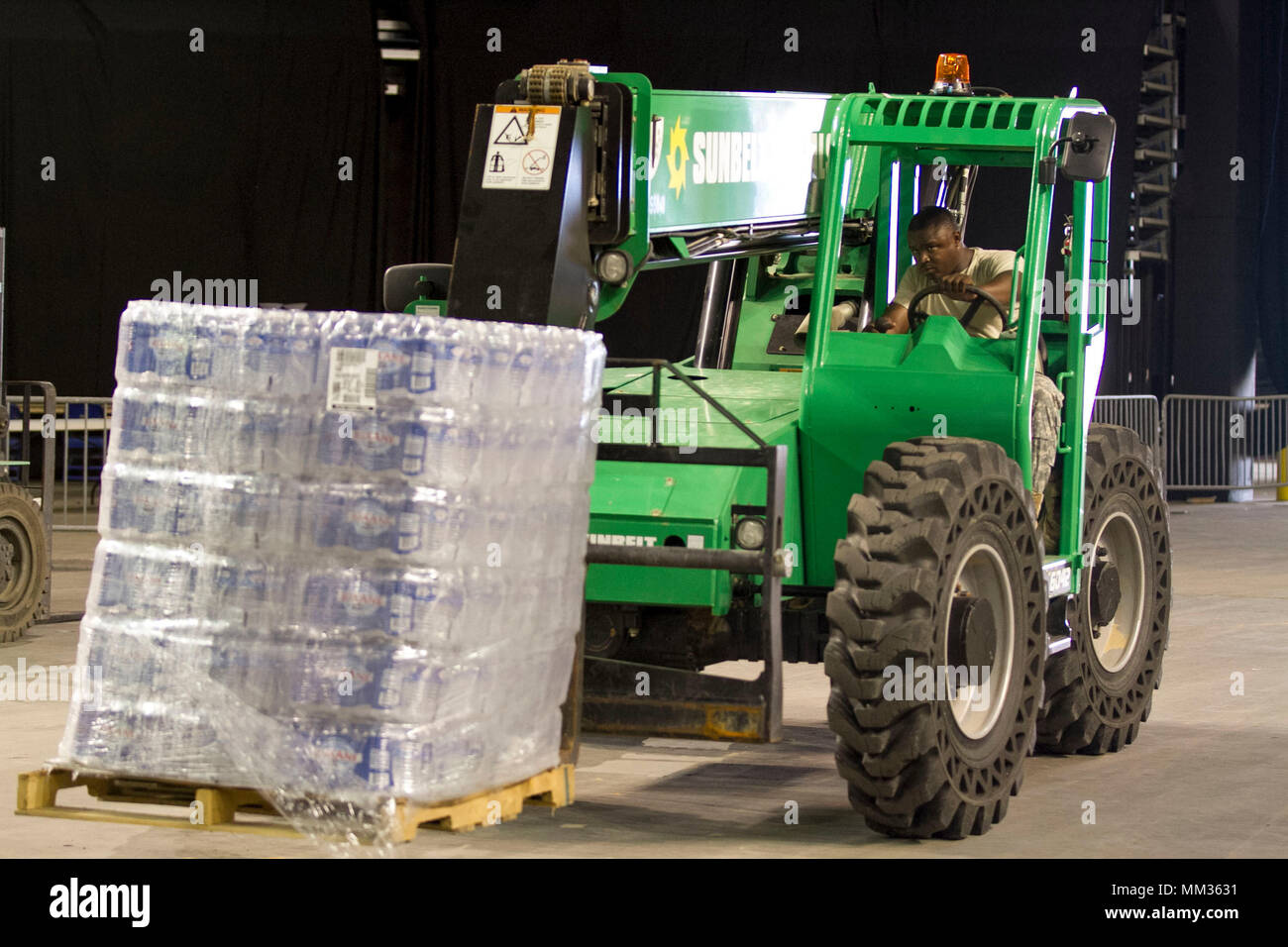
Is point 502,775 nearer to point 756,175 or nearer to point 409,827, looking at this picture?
point 409,827

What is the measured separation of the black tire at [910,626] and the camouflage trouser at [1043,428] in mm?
719

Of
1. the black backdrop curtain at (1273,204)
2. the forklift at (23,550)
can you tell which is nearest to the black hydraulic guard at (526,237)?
the forklift at (23,550)

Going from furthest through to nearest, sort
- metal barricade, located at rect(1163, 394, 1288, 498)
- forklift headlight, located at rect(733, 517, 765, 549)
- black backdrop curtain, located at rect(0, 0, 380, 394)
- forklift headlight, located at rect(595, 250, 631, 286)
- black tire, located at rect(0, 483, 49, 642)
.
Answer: metal barricade, located at rect(1163, 394, 1288, 498)
black backdrop curtain, located at rect(0, 0, 380, 394)
black tire, located at rect(0, 483, 49, 642)
forklift headlight, located at rect(733, 517, 765, 549)
forklift headlight, located at rect(595, 250, 631, 286)

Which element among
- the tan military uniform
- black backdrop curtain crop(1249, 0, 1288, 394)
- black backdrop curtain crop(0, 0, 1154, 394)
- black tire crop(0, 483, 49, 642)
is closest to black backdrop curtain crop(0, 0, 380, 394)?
black backdrop curtain crop(0, 0, 1154, 394)

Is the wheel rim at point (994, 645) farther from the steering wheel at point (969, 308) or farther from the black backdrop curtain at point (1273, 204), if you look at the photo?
the black backdrop curtain at point (1273, 204)

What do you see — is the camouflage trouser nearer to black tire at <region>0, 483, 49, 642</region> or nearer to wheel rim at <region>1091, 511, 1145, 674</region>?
wheel rim at <region>1091, 511, 1145, 674</region>

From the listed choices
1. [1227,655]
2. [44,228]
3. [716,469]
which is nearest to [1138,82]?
[1227,655]

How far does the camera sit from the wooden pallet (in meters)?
5.23

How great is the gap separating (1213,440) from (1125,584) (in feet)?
44.1

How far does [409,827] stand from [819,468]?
2.84 m

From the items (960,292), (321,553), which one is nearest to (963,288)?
(960,292)

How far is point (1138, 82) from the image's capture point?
18.8m

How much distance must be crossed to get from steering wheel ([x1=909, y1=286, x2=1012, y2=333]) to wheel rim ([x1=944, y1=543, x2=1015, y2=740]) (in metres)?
1.11

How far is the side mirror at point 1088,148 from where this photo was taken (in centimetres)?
732
